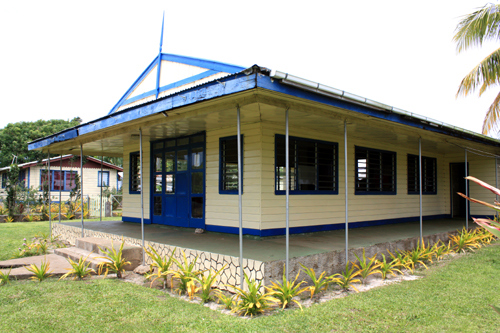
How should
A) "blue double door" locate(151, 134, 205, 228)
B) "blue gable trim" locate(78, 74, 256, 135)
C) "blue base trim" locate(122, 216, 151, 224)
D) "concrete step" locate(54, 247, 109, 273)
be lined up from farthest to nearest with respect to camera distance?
1. "blue base trim" locate(122, 216, 151, 224)
2. "blue double door" locate(151, 134, 205, 228)
3. "concrete step" locate(54, 247, 109, 273)
4. "blue gable trim" locate(78, 74, 256, 135)

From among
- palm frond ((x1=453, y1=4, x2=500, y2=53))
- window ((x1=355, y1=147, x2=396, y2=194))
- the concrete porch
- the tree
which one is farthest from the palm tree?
the tree

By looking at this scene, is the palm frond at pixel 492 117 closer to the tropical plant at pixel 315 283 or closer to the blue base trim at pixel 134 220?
the tropical plant at pixel 315 283

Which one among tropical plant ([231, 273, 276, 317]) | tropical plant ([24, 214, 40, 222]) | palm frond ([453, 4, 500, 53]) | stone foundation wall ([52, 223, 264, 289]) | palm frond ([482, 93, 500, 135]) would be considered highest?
palm frond ([453, 4, 500, 53])

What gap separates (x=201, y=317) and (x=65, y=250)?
15.8ft

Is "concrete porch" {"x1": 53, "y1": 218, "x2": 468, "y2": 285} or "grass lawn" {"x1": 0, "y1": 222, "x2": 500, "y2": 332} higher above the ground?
"concrete porch" {"x1": 53, "y1": 218, "x2": 468, "y2": 285}

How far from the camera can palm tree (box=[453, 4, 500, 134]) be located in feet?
35.3

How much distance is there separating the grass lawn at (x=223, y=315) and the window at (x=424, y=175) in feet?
19.5

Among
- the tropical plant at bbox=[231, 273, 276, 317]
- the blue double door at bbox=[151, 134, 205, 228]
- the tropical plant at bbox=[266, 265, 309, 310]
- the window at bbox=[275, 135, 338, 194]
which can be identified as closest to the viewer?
the tropical plant at bbox=[231, 273, 276, 317]

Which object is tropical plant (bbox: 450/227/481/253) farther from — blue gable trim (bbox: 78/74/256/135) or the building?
the building

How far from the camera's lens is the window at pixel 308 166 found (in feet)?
25.3

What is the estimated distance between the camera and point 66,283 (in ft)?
18.2

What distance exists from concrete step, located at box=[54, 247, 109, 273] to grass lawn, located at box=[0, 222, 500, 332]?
760 millimetres

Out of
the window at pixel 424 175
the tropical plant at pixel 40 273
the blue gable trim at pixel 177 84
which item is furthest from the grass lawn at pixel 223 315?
the window at pixel 424 175

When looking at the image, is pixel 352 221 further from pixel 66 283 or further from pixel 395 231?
pixel 66 283
